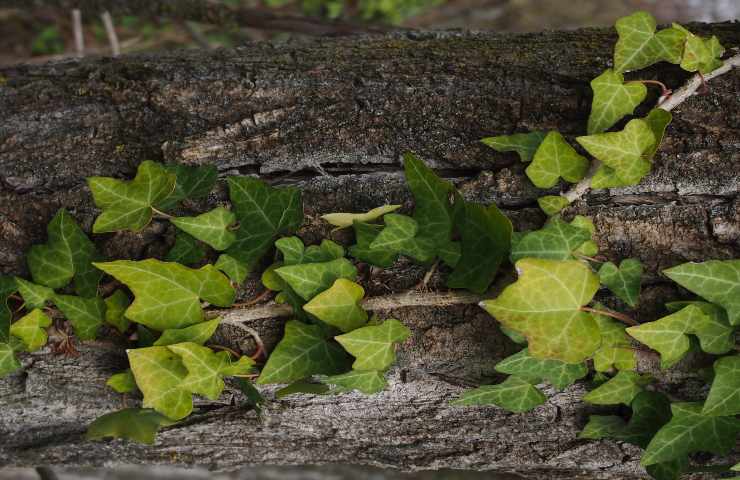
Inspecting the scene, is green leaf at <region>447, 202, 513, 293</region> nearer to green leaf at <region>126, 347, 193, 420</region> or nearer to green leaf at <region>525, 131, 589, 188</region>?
green leaf at <region>525, 131, 589, 188</region>

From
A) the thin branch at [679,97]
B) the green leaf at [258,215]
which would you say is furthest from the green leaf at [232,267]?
the thin branch at [679,97]

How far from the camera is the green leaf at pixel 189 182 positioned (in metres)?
0.94

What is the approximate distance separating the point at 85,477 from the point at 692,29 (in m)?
2.81

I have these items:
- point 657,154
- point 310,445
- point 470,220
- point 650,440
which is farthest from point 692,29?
point 310,445

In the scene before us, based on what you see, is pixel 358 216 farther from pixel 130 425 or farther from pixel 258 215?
pixel 130 425

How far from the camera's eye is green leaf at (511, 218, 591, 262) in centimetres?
84

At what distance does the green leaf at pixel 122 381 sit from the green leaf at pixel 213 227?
0.81 ft

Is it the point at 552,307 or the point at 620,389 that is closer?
the point at 552,307

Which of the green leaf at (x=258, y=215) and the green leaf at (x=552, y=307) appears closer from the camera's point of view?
the green leaf at (x=552, y=307)

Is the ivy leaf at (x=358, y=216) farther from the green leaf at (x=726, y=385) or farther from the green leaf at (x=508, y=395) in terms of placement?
the green leaf at (x=726, y=385)

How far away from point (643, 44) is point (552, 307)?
1.37 feet

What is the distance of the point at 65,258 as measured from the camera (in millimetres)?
955

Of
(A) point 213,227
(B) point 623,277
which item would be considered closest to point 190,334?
(A) point 213,227

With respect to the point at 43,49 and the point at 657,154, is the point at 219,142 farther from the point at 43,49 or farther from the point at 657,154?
the point at 43,49
